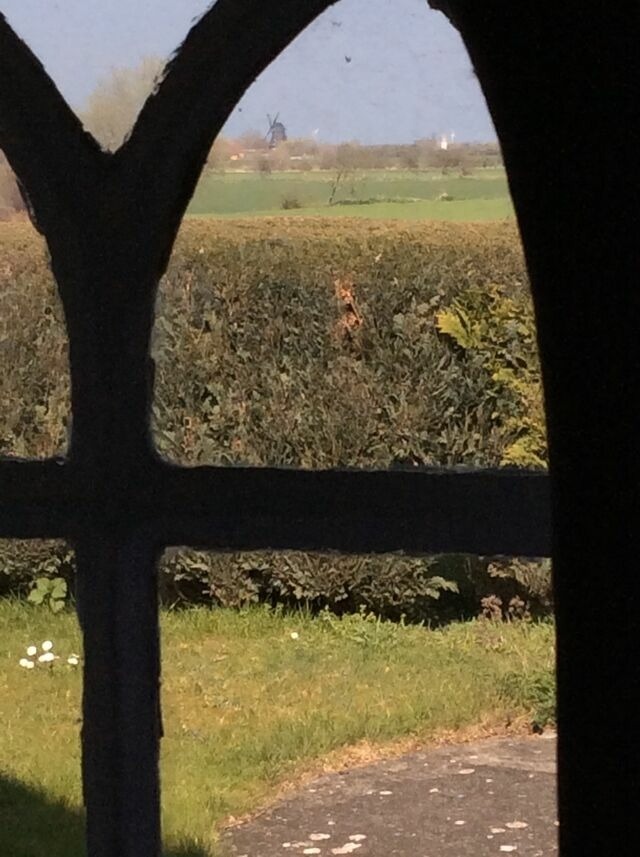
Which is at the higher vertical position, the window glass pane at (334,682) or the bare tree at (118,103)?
the bare tree at (118,103)

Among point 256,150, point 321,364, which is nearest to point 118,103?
point 256,150

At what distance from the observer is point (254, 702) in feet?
5.22

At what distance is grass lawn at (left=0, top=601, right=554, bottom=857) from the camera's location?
132 cm

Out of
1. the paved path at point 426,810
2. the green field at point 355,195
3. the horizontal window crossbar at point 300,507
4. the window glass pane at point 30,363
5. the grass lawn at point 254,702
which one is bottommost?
the paved path at point 426,810

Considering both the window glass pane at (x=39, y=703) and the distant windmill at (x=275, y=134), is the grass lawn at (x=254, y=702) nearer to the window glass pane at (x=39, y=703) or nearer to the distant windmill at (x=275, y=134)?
the window glass pane at (x=39, y=703)

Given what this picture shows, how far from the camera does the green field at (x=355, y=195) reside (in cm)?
100

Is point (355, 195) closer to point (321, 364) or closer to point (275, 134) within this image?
point (275, 134)

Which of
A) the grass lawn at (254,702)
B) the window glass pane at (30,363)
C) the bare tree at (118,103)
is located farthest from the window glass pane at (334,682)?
the bare tree at (118,103)

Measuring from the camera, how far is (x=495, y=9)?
0.85 feet

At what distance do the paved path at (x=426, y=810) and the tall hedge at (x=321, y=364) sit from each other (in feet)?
0.67

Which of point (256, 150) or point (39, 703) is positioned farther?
point (39, 703)

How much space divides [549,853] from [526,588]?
10.3 inches

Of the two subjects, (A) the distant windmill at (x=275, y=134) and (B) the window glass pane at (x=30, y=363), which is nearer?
(A) the distant windmill at (x=275, y=134)

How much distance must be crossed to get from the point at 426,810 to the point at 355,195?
71 centimetres
